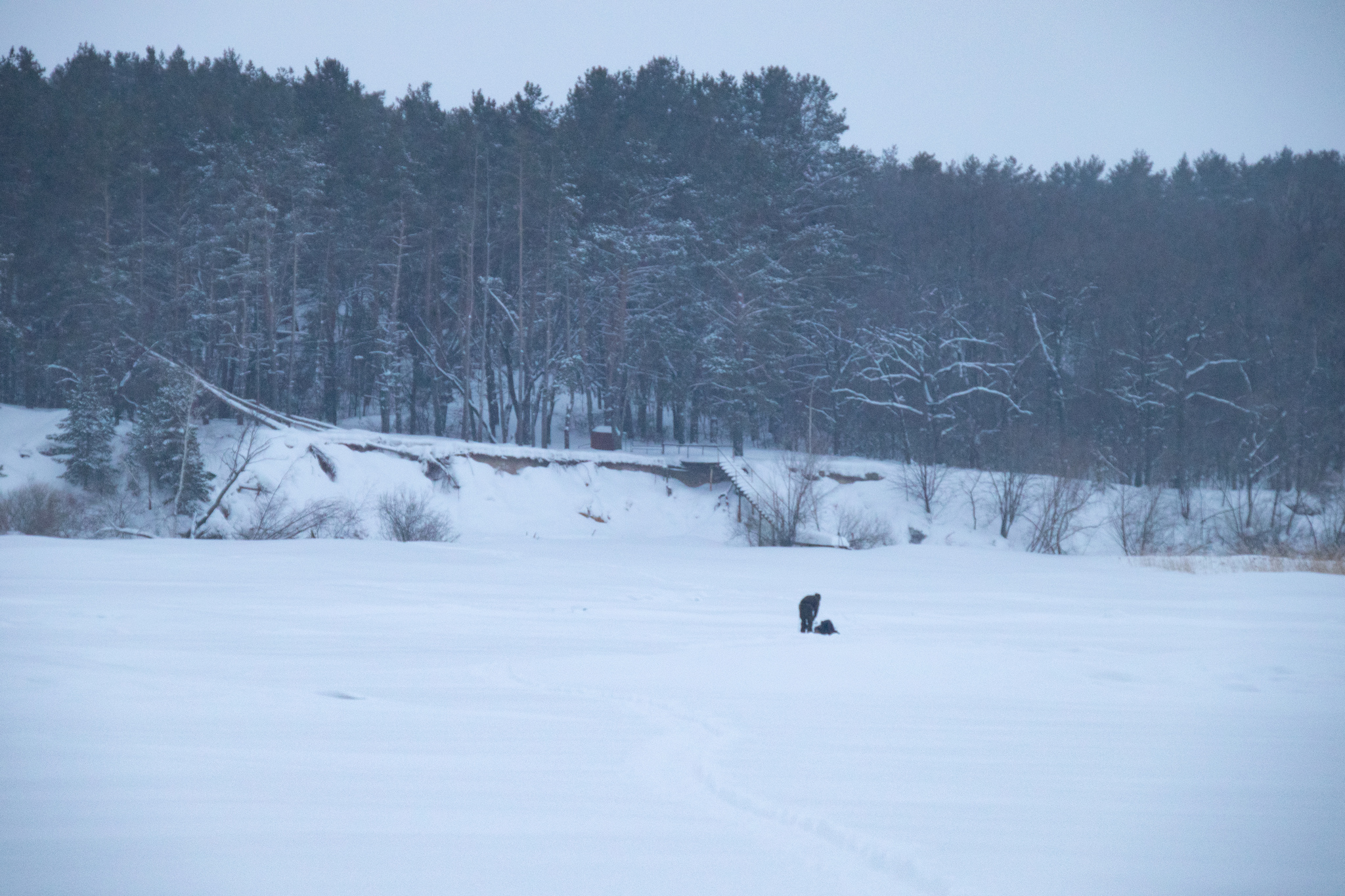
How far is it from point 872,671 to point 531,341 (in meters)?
35.8

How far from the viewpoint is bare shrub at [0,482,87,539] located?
24203 mm

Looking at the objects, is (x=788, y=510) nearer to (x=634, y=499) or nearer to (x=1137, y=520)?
(x=634, y=499)

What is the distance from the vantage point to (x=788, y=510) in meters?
30.9

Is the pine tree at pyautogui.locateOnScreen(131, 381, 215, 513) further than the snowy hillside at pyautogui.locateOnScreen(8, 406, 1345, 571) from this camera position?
No

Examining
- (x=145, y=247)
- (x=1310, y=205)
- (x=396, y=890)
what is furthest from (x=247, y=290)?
(x=1310, y=205)

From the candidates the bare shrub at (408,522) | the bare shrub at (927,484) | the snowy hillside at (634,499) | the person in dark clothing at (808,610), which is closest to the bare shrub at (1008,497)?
the snowy hillside at (634,499)

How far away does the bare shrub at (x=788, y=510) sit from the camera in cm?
3050

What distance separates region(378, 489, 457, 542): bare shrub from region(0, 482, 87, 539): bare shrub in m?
8.07

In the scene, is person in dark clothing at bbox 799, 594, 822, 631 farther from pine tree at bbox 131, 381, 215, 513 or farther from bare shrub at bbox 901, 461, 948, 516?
bare shrub at bbox 901, 461, 948, 516

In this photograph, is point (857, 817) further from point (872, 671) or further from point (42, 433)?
point (42, 433)

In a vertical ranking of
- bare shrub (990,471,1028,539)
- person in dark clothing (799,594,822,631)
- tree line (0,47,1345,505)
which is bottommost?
person in dark clothing (799,594,822,631)

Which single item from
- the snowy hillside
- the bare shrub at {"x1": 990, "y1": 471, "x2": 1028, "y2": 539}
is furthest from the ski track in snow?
the bare shrub at {"x1": 990, "y1": 471, "x2": 1028, "y2": 539}

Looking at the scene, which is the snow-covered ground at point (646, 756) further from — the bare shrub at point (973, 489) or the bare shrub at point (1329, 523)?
the bare shrub at point (973, 489)

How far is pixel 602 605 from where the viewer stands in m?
13.6
